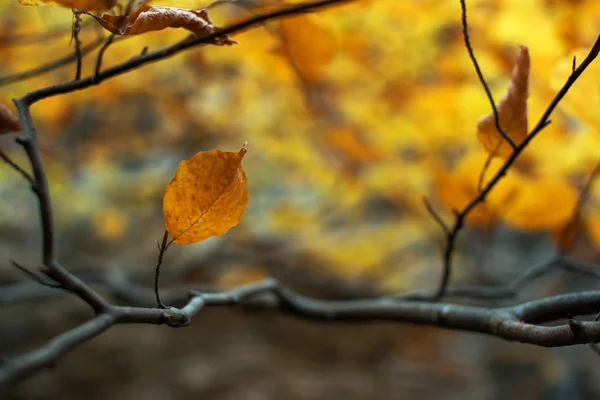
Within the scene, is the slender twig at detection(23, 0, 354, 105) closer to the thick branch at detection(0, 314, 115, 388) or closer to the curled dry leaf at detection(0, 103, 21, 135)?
the curled dry leaf at detection(0, 103, 21, 135)

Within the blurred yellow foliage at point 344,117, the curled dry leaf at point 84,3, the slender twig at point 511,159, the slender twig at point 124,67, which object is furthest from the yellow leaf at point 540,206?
the curled dry leaf at point 84,3

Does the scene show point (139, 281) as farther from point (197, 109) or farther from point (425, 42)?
point (425, 42)

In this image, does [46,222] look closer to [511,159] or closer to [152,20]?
[152,20]

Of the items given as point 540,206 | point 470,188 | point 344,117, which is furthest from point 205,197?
point 344,117

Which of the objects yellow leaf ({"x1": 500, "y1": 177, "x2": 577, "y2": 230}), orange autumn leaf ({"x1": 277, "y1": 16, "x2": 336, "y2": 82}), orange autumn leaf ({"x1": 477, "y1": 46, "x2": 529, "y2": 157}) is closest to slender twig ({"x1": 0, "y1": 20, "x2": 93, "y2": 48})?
orange autumn leaf ({"x1": 277, "y1": 16, "x2": 336, "y2": 82})

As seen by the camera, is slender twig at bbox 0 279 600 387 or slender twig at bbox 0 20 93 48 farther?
slender twig at bbox 0 20 93 48

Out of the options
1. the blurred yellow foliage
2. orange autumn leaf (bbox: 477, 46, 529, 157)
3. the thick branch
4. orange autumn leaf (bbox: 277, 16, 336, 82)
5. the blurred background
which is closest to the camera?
the thick branch

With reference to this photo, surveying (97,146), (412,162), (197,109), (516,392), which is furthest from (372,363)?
(97,146)

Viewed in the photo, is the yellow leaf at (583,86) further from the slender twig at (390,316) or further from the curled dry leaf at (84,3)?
the curled dry leaf at (84,3)
